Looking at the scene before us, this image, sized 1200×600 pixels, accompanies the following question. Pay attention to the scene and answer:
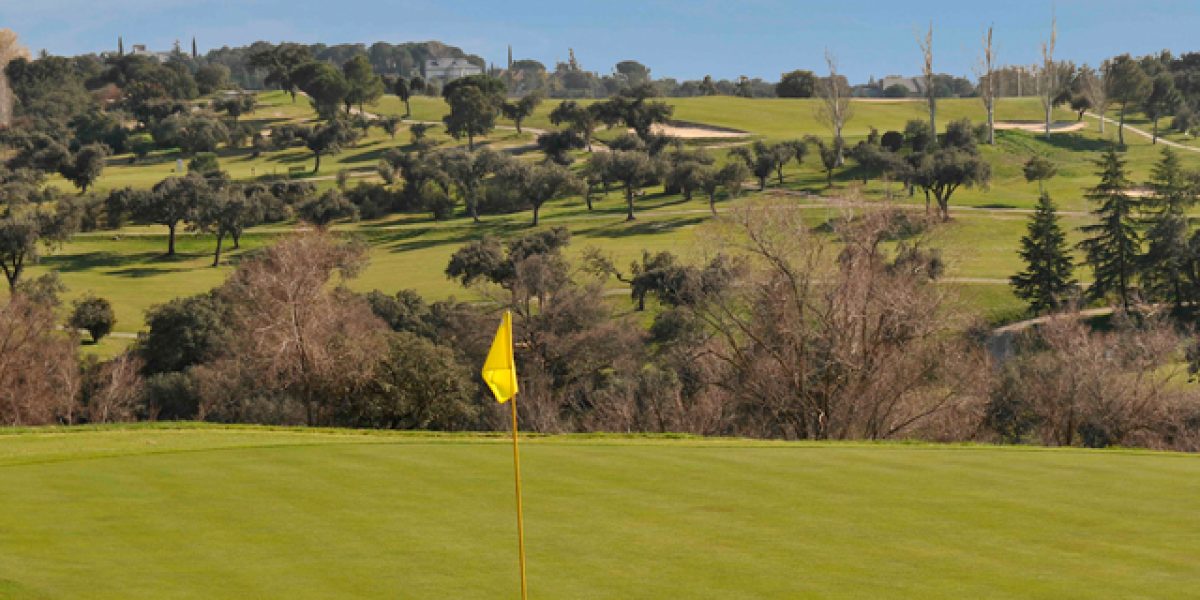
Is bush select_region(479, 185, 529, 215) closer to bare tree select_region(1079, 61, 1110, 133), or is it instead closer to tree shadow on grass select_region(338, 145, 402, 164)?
tree shadow on grass select_region(338, 145, 402, 164)

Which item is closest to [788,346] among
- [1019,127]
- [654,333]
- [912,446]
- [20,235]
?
[912,446]

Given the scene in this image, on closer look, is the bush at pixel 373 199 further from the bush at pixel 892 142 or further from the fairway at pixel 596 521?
the fairway at pixel 596 521

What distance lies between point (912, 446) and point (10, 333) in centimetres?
3905

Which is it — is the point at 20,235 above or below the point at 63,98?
below

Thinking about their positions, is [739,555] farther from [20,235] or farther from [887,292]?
[20,235]

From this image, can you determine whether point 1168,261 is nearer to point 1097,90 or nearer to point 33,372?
point 33,372

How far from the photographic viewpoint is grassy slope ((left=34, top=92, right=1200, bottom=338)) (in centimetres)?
8469

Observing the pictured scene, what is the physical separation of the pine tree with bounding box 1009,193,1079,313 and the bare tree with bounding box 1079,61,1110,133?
247 feet

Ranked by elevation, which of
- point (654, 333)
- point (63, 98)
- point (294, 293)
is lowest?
point (654, 333)

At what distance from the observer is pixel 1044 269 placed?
255ft

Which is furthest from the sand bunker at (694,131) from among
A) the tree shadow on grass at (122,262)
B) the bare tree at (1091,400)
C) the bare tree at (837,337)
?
the bare tree at (837,337)

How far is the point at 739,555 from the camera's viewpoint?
15570 mm

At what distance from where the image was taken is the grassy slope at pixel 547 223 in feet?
278

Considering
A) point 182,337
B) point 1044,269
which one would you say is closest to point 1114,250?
point 1044,269
